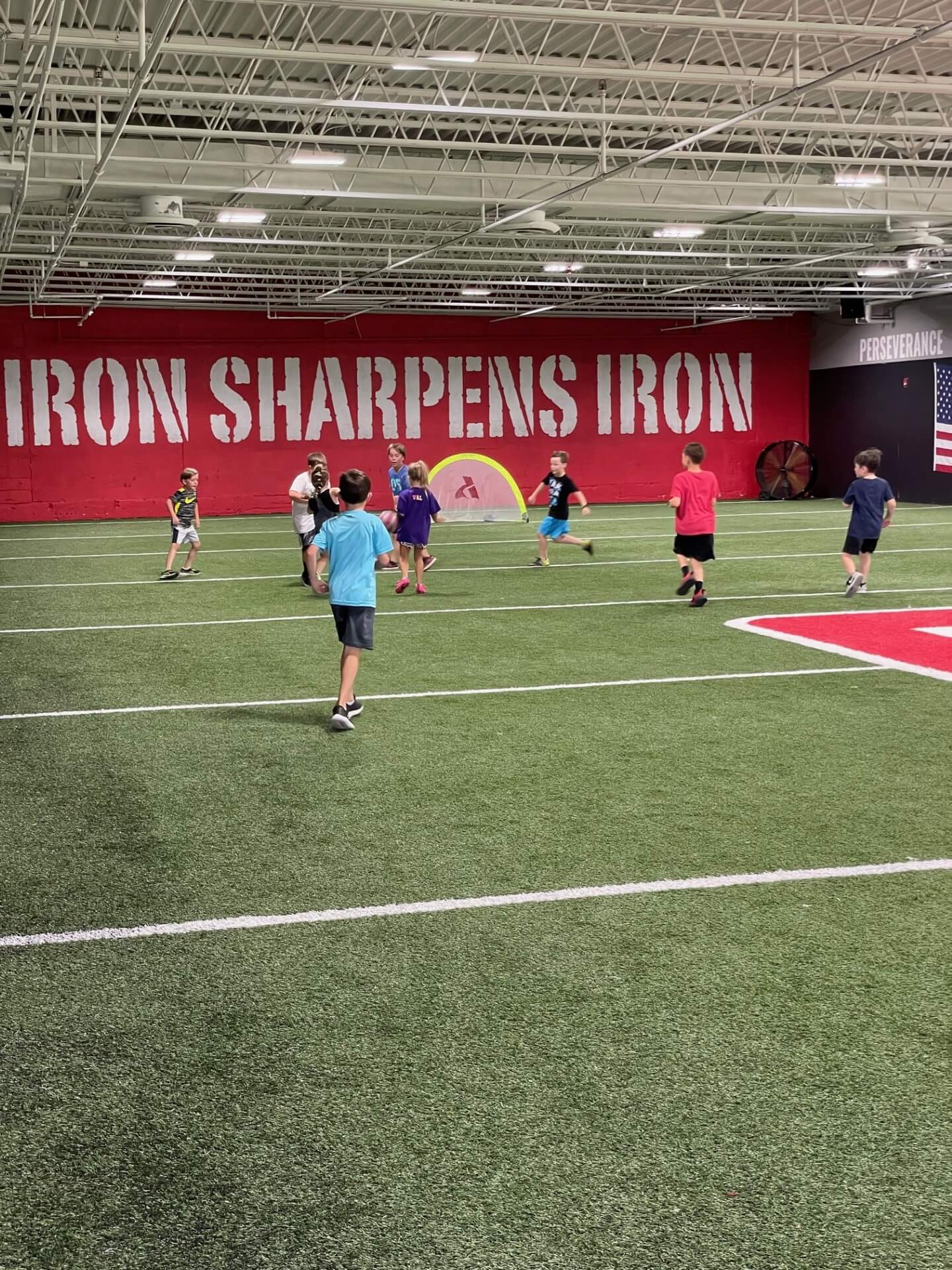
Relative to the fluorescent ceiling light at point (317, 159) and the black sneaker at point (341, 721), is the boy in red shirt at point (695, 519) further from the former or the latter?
the fluorescent ceiling light at point (317, 159)

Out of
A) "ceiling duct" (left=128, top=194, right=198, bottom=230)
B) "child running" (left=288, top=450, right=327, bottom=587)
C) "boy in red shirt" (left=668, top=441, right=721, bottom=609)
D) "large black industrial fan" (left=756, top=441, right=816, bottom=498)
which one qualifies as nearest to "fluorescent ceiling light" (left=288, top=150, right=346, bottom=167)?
"ceiling duct" (left=128, top=194, right=198, bottom=230)

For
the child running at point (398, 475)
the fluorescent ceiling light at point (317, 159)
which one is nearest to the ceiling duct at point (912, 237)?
the fluorescent ceiling light at point (317, 159)

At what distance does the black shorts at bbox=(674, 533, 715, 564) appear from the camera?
13.8 metres

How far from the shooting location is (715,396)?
124 feet

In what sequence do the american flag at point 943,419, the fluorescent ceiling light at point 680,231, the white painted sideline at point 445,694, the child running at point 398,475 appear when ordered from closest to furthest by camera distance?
the white painted sideline at point 445,694, the child running at point 398,475, the fluorescent ceiling light at point 680,231, the american flag at point 943,419

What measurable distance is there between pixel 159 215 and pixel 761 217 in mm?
11332

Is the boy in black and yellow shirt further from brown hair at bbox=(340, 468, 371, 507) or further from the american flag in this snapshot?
the american flag

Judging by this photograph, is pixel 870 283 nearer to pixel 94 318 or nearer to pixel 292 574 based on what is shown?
pixel 94 318

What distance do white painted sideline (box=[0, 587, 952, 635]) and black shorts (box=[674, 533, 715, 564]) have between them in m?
0.52

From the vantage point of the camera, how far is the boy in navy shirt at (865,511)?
540 inches

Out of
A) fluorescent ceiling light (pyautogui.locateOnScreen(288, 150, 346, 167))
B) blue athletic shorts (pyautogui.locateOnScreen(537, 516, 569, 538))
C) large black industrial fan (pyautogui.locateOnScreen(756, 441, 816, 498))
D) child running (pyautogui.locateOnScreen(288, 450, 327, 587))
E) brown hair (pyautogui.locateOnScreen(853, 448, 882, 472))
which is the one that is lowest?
blue athletic shorts (pyautogui.locateOnScreen(537, 516, 569, 538))

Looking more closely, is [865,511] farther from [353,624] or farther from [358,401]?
[358,401]

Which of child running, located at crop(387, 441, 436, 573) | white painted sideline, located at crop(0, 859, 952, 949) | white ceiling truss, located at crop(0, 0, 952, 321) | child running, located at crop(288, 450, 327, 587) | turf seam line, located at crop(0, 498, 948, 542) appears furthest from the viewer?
turf seam line, located at crop(0, 498, 948, 542)

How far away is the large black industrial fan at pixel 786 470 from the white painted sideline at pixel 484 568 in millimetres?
16861
